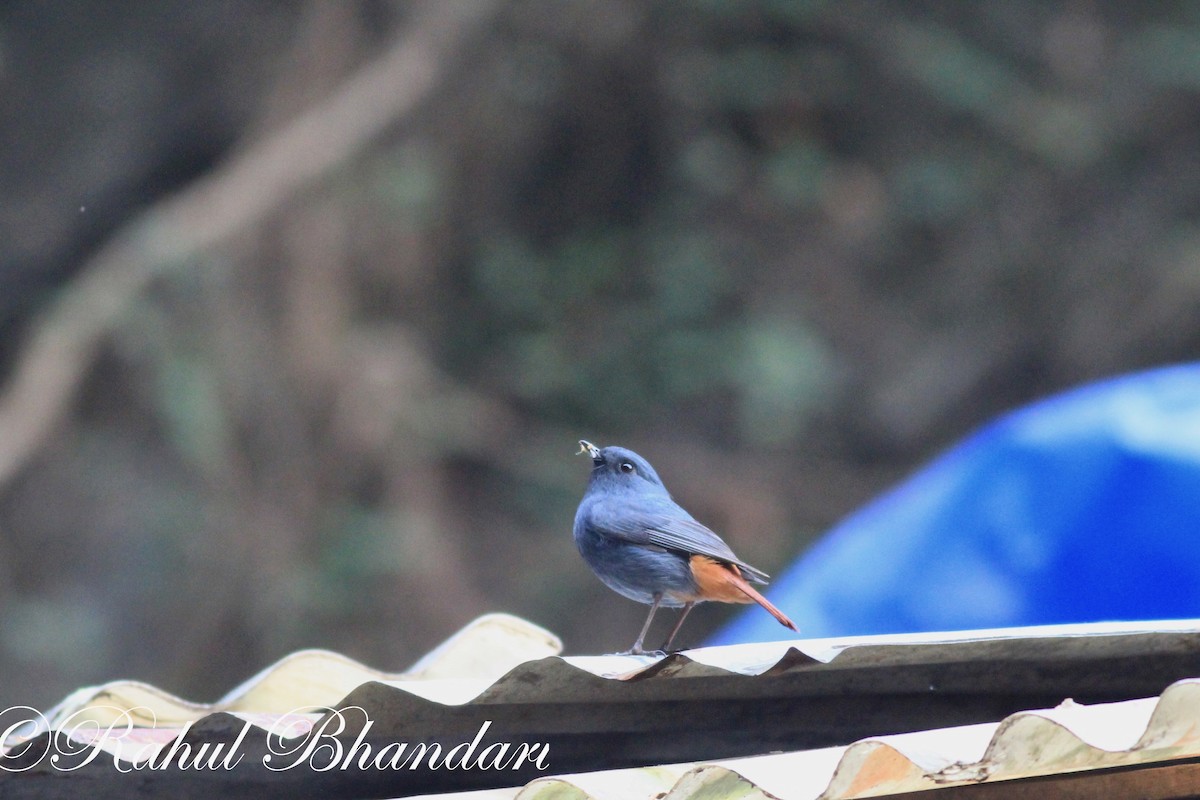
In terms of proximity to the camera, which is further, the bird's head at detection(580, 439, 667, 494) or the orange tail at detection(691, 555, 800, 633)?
the bird's head at detection(580, 439, 667, 494)

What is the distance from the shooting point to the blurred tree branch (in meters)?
9.02

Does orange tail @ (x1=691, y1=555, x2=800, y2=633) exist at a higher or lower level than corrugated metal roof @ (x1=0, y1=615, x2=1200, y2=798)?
higher

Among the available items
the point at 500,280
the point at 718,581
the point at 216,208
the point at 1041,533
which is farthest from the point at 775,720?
the point at 500,280

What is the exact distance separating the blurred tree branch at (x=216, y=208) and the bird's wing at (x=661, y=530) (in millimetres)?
7047

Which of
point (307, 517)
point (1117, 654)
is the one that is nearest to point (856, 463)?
point (307, 517)

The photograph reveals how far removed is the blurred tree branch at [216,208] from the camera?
29.6 ft

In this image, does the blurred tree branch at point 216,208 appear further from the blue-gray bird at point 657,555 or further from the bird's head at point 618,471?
the blue-gray bird at point 657,555

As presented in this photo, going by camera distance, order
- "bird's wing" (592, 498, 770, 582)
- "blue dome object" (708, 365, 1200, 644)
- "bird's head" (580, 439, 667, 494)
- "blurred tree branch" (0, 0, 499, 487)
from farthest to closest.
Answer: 1. "blurred tree branch" (0, 0, 499, 487)
2. "blue dome object" (708, 365, 1200, 644)
3. "bird's head" (580, 439, 667, 494)
4. "bird's wing" (592, 498, 770, 582)

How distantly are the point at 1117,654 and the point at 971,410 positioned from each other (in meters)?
9.25

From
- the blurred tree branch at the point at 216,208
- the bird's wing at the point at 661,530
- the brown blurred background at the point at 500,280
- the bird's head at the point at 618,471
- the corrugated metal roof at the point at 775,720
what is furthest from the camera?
the brown blurred background at the point at 500,280

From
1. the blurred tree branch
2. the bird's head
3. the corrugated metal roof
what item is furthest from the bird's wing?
the blurred tree branch

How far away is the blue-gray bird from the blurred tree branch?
23.0 ft

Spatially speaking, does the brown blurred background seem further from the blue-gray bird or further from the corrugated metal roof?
the corrugated metal roof

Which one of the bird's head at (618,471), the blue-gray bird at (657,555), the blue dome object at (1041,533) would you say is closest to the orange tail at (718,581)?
the blue-gray bird at (657,555)
